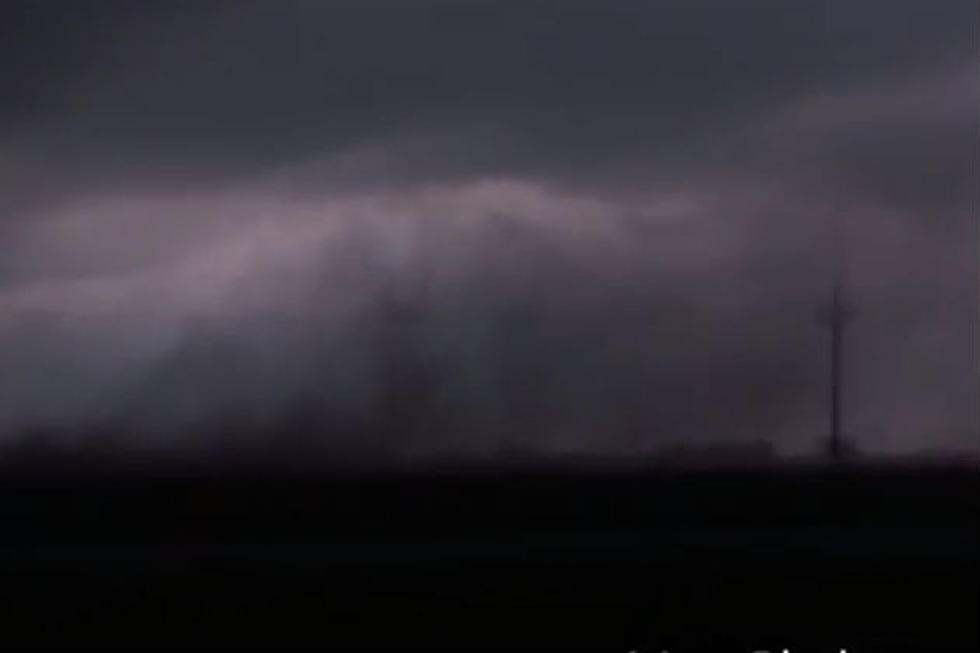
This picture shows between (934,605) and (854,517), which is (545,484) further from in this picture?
(934,605)

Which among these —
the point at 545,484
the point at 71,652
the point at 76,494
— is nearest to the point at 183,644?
the point at 71,652

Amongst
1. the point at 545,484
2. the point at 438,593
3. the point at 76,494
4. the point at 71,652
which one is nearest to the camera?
the point at 71,652

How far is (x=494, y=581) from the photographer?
17359 mm

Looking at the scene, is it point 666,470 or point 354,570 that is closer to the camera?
point 354,570

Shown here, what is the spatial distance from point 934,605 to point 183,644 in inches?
274

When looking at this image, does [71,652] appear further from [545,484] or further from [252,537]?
[545,484]

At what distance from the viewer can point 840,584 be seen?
1753cm

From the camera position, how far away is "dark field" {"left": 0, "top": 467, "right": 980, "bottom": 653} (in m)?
16.2

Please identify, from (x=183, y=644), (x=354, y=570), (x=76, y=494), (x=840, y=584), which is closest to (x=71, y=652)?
(x=183, y=644)

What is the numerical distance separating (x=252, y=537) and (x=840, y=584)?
7018 millimetres

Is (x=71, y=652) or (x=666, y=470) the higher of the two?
(x=666, y=470)

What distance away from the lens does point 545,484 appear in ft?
86.9

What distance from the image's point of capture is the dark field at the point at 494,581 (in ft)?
53.2

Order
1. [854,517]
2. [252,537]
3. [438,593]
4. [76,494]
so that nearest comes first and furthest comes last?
[438,593], [252,537], [854,517], [76,494]
